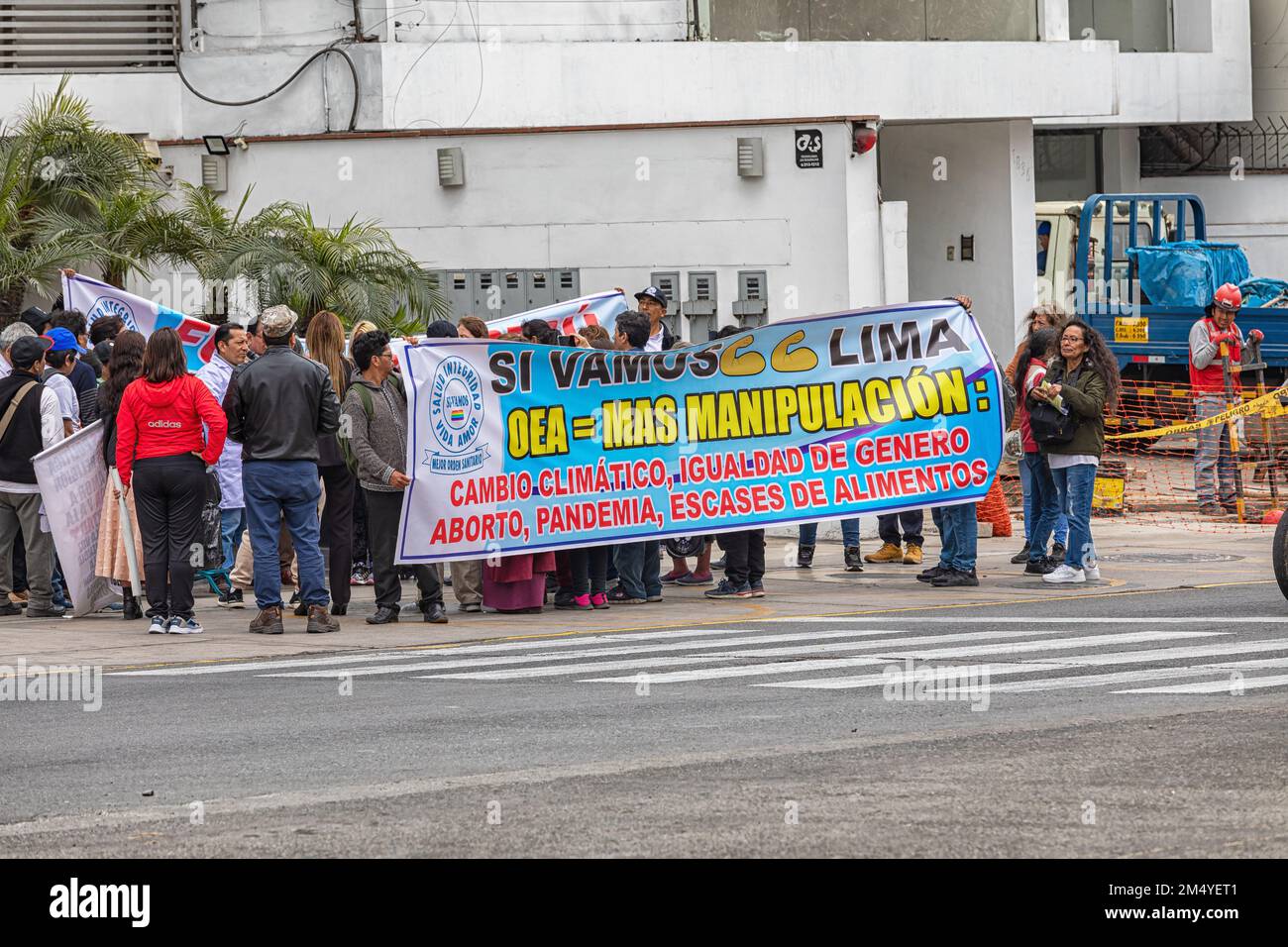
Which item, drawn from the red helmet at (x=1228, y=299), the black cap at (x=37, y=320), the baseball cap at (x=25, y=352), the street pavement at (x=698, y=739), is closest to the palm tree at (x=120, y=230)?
the black cap at (x=37, y=320)

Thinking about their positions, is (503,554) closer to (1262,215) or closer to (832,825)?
(832,825)

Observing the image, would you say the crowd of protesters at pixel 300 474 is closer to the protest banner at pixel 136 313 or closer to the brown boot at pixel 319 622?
the brown boot at pixel 319 622

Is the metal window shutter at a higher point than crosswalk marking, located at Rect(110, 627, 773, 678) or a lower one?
higher

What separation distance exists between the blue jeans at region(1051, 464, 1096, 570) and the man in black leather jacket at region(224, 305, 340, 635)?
5.60 metres

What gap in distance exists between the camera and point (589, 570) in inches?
624

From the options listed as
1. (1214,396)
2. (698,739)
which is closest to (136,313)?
(698,739)

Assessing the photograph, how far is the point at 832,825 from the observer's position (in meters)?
7.29

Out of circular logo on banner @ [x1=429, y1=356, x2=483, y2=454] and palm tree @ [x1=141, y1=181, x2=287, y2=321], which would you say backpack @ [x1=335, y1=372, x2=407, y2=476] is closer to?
A: circular logo on banner @ [x1=429, y1=356, x2=483, y2=454]

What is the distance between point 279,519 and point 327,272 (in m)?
8.23

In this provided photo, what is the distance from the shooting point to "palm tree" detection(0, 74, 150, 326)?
2180 cm

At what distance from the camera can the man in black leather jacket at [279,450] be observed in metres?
14.0

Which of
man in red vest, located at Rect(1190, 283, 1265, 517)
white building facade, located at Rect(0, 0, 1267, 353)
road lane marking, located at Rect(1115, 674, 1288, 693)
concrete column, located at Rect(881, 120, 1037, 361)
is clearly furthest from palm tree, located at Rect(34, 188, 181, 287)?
road lane marking, located at Rect(1115, 674, 1288, 693)

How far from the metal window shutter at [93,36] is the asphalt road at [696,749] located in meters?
14.6
